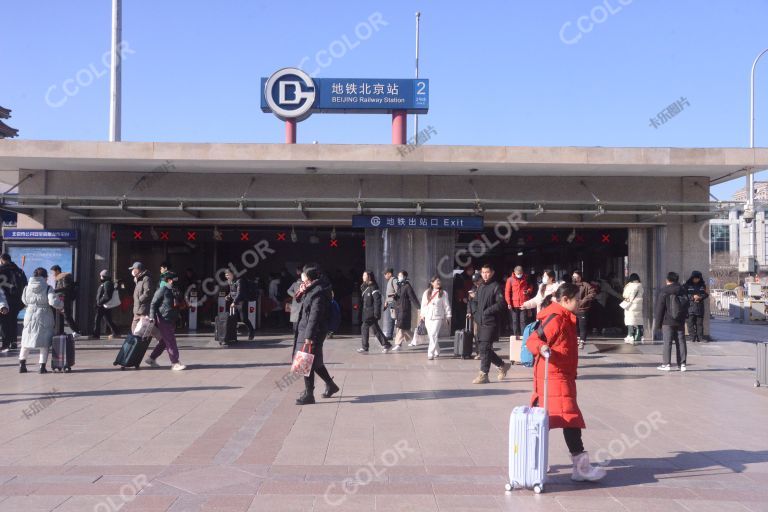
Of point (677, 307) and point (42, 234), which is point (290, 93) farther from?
point (677, 307)

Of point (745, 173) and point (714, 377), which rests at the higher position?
point (745, 173)

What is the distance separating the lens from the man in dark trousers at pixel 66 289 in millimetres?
15289

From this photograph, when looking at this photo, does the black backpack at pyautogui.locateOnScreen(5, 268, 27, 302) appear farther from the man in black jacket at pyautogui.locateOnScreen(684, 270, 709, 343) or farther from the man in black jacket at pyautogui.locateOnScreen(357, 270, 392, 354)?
the man in black jacket at pyautogui.locateOnScreen(684, 270, 709, 343)

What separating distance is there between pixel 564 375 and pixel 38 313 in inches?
339

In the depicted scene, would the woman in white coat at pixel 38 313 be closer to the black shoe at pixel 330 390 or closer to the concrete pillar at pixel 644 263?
the black shoe at pixel 330 390

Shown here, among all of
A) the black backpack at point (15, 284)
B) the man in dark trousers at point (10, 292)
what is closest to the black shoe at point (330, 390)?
the black backpack at point (15, 284)

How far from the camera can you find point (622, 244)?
19.0m

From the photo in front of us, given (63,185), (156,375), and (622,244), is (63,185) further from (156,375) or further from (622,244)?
(622,244)

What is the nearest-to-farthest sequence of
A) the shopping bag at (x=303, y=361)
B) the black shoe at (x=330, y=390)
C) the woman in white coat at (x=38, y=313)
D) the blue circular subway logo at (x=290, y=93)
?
the shopping bag at (x=303, y=361) → the black shoe at (x=330, y=390) → the woman in white coat at (x=38, y=313) → the blue circular subway logo at (x=290, y=93)

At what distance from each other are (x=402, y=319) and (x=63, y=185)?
28.1 ft

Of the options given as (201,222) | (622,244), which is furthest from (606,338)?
(201,222)

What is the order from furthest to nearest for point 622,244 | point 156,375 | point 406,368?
point 622,244
point 406,368
point 156,375

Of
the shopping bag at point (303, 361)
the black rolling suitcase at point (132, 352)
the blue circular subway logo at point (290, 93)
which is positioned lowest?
the black rolling suitcase at point (132, 352)

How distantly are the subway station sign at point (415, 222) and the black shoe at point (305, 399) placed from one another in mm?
7351
